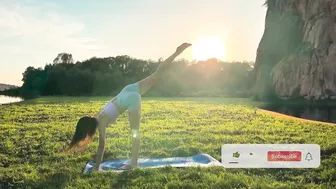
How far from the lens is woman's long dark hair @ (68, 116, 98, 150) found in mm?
5359

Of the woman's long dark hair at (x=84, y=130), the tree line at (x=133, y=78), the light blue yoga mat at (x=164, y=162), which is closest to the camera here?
the woman's long dark hair at (x=84, y=130)

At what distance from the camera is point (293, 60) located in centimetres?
3712

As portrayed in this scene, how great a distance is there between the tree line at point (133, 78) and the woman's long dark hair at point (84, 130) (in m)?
38.8

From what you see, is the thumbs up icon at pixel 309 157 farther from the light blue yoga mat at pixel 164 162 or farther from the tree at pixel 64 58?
the tree at pixel 64 58

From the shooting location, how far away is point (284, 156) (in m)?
6.69

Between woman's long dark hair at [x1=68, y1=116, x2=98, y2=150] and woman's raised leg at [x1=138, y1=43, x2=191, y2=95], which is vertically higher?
woman's raised leg at [x1=138, y1=43, x2=191, y2=95]

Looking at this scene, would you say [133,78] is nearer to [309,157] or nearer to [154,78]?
[154,78]

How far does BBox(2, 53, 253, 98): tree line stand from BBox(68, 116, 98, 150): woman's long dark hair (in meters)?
38.8

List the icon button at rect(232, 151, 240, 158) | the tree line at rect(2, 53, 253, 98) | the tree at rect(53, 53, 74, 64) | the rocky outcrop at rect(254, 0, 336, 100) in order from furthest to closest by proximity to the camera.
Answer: the tree at rect(53, 53, 74, 64) → the tree line at rect(2, 53, 253, 98) → the rocky outcrop at rect(254, 0, 336, 100) → the icon button at rect(232, 151, 240, 158)

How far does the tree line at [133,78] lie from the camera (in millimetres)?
51306

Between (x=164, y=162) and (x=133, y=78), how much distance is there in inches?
2050
